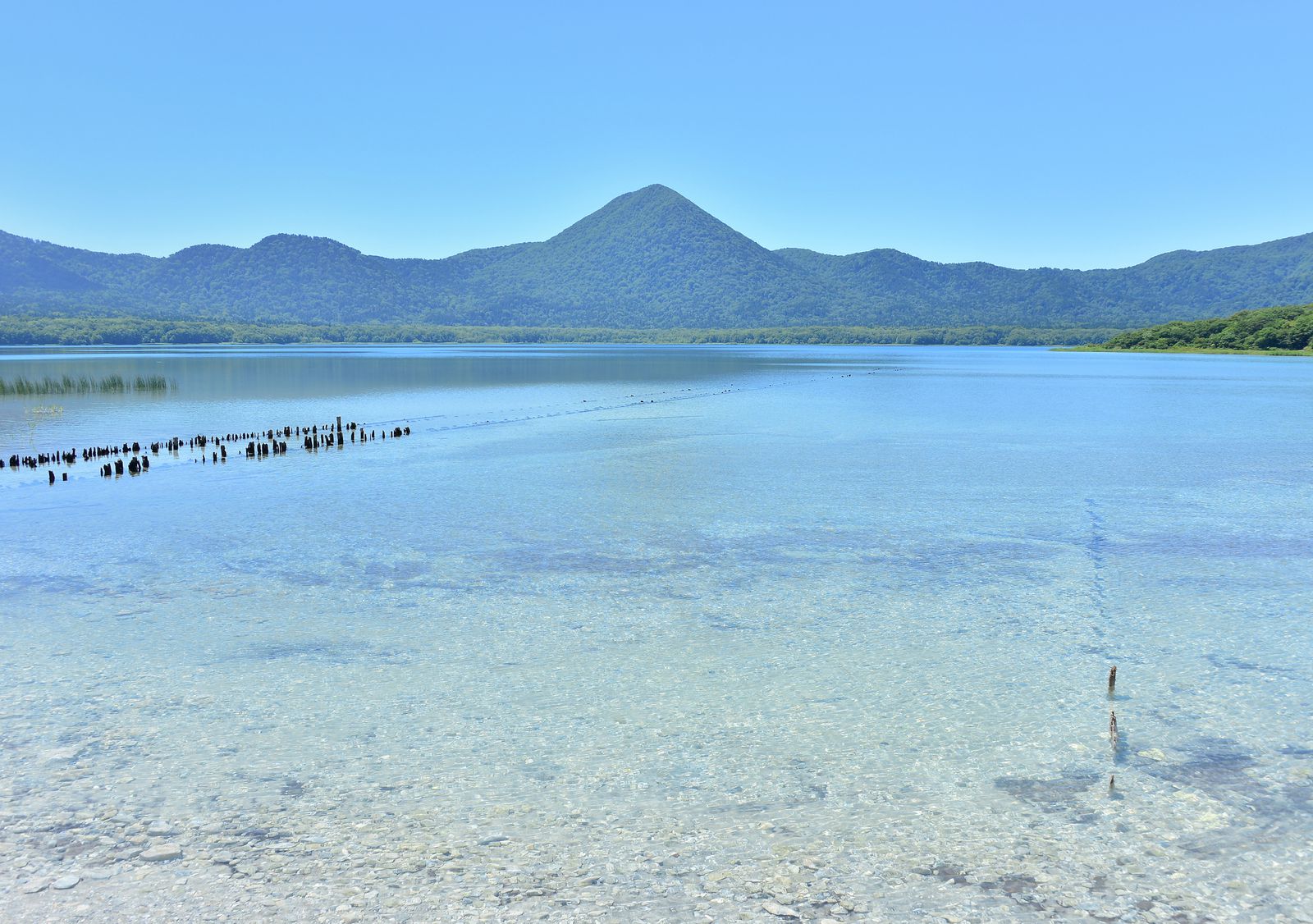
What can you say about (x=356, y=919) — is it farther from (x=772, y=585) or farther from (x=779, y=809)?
(x=772, y=585)

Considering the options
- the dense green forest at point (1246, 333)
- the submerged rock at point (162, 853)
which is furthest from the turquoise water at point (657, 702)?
the dense green forest at point (1246, 333)

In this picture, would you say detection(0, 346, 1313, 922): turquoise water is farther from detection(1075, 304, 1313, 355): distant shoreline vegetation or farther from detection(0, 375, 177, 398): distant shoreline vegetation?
detection(1075, 304, 1313, 355): distant shoreline vegetation

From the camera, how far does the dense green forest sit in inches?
6132

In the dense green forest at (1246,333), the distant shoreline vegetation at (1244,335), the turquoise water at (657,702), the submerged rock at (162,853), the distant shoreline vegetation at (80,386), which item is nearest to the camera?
the turquoise water at (657,702)

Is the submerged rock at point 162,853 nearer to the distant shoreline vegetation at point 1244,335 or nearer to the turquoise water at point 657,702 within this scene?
the turquoise water at point 657,702

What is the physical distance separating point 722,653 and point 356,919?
627cm

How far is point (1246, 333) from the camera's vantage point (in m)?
171

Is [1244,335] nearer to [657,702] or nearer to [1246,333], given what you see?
[1246,333]

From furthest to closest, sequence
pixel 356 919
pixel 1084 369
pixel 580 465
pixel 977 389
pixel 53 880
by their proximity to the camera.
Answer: pixel 1084 369 < pixel 977 389 < pixel 580 465 < pixel 53 880 < pixel 356 919

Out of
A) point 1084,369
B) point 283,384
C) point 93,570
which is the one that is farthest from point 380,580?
point 1084,369

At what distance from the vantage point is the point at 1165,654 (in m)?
12.0

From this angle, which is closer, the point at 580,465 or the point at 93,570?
the point at 93,570

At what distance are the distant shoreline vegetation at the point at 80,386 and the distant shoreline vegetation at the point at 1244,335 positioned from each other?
15251 cm

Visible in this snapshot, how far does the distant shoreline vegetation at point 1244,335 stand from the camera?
15538 cm
